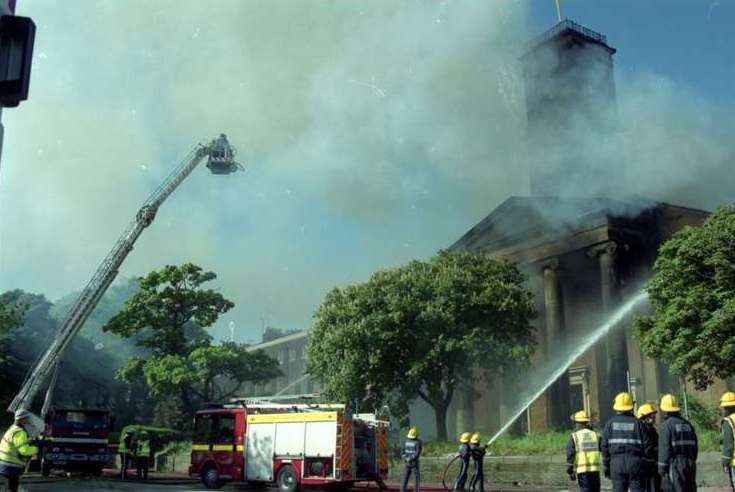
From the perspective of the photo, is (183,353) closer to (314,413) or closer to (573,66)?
(314,413)

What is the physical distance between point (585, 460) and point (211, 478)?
14160mm

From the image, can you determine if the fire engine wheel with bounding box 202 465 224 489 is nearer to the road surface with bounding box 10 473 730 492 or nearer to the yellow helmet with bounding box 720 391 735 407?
the road surface with bounding box 10 473 730 492

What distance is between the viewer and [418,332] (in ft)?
103

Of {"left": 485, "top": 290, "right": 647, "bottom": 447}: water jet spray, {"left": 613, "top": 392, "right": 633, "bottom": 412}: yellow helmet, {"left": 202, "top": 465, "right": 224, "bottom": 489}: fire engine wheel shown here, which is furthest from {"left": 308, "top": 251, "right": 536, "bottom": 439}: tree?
{"left": 613, "top": 392, "right": 633, "bottom": 412}: yellow helmet

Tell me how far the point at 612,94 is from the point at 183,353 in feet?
82.4

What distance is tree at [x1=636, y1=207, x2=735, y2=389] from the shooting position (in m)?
23.3

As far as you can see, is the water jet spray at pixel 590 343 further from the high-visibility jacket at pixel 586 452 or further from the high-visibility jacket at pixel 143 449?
the high-visibility jacket at pixel 586 452

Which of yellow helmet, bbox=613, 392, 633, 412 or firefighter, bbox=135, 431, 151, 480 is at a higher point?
yellow helmet, bbox=613, 392, 633, 412

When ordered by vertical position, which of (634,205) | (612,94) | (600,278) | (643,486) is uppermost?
(612,94)

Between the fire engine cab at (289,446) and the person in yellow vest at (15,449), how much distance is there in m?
9.50

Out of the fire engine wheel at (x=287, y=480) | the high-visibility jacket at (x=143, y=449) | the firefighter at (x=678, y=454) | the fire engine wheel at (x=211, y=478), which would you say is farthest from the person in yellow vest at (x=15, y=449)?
the high-visibility jacket at (x=143, y=449)

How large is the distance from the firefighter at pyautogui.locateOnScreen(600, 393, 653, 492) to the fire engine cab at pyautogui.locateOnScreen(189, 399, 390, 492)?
1118cm

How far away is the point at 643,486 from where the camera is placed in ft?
30.6

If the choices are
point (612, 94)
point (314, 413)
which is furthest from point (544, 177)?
point (314, 413)
